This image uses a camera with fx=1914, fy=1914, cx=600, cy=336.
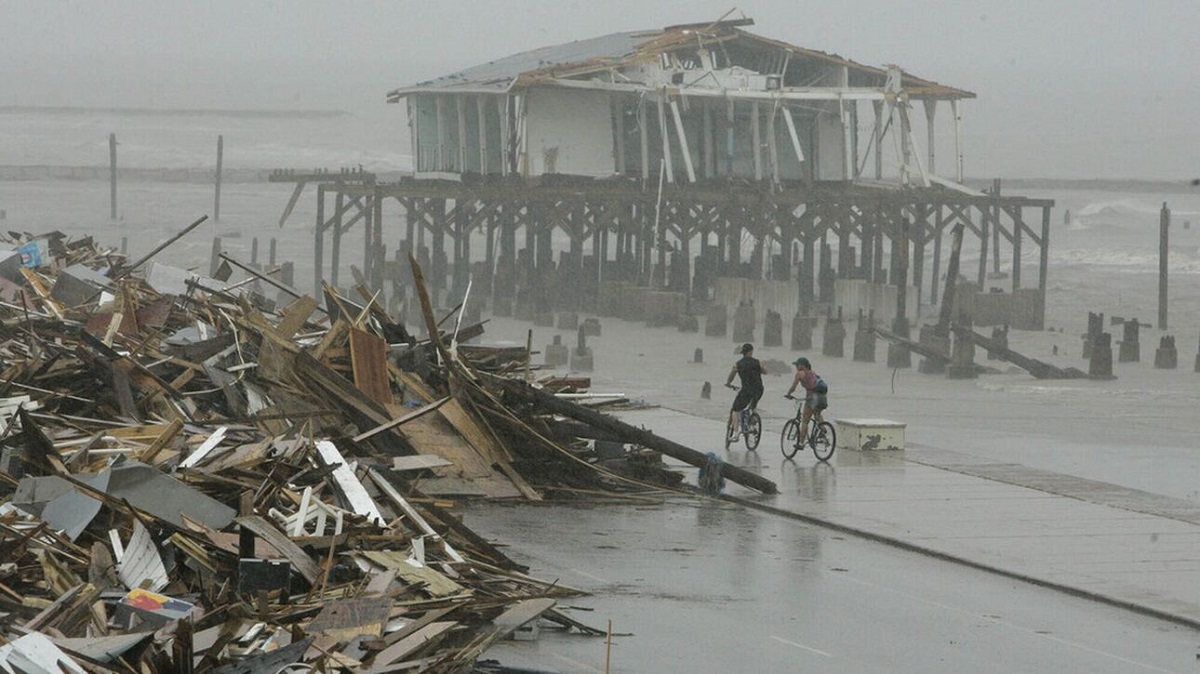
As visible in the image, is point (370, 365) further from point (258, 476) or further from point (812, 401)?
point (812, 401)

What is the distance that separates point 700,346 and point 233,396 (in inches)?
1072

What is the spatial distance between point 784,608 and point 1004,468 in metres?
9.24

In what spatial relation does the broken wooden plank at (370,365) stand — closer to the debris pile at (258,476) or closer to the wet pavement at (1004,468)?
the debris pile at (258,476)

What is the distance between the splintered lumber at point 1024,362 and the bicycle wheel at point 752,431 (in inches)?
668

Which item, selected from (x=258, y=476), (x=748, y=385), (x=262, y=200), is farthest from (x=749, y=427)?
(x=262, y=200)

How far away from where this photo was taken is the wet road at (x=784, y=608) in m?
12.7

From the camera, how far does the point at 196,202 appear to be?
348 ft

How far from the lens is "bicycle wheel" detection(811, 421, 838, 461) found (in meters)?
22.7

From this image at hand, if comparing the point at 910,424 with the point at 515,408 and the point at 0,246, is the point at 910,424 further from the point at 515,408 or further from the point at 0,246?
the point at 0,246

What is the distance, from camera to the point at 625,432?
19.9 metres

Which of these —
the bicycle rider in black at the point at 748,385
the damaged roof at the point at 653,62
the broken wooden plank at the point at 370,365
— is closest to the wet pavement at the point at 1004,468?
the bicycle rider in black at the point at 748,385

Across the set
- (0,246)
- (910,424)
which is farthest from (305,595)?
(910,424)

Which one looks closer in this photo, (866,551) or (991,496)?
(866,551)

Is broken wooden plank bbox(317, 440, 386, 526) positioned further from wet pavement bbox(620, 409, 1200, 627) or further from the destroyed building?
the destroyed building
